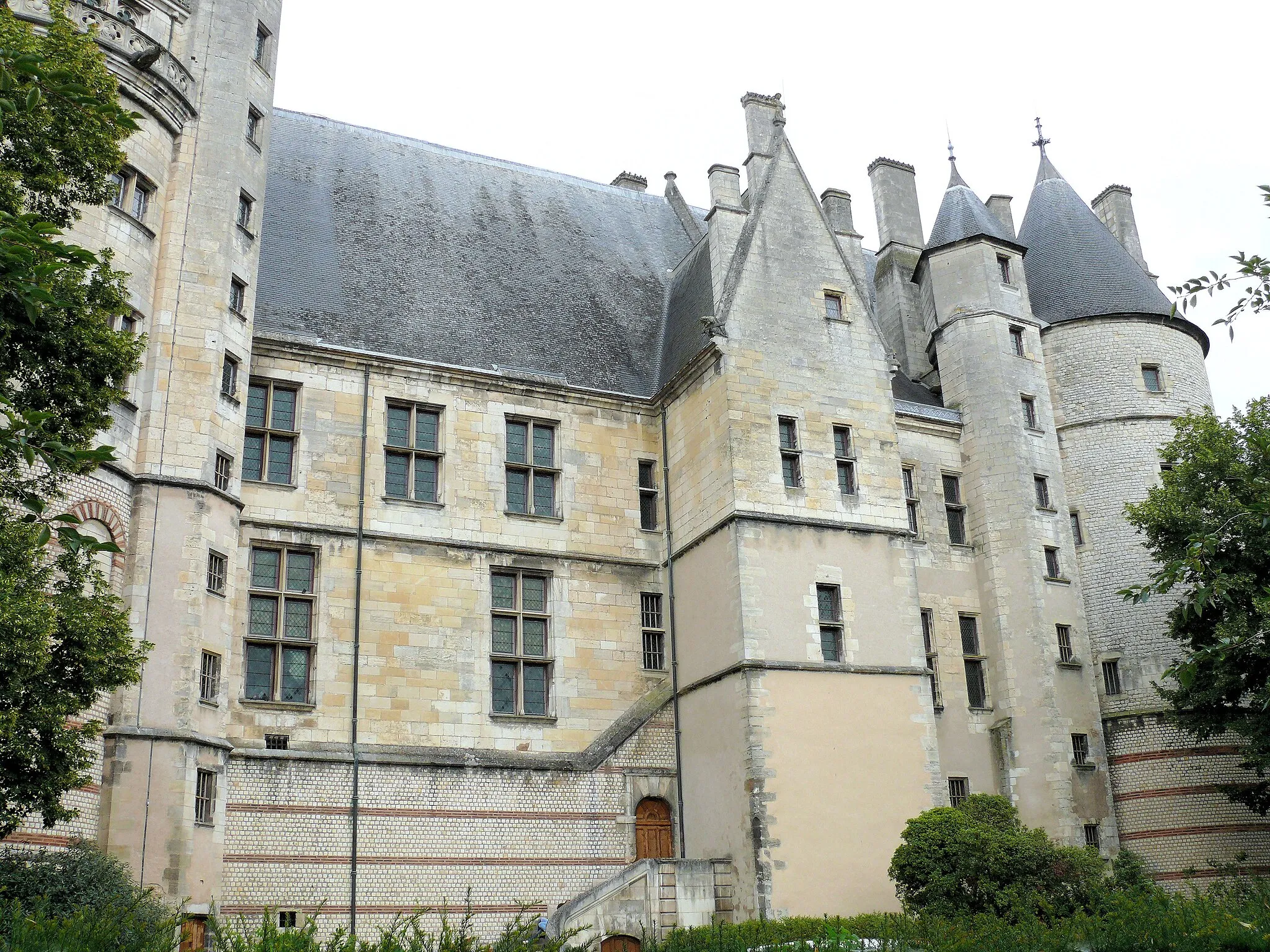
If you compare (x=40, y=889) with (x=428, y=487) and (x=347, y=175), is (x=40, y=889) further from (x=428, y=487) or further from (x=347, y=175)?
(x=347, y=175)

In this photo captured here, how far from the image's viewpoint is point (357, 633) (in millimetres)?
22156

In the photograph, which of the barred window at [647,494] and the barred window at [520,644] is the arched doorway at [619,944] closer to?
the barred window at [520,644]

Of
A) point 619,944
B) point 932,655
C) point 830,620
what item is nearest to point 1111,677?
point 932,655

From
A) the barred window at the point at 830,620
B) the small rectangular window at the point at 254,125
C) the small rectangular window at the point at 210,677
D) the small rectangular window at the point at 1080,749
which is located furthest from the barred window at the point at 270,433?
the small rectangular window at the point at 1080,749

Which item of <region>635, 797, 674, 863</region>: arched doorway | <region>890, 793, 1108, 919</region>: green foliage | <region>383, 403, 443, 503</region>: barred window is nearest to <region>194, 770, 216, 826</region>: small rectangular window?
<region>383, 403, 443, 503</region>: barred window

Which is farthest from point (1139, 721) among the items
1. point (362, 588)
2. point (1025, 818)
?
point (362, 588)

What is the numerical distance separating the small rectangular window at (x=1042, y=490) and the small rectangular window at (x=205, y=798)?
59.8ft

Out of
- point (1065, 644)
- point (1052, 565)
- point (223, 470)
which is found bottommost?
point (1065, 644)

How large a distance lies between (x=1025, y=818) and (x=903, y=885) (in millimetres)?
6175

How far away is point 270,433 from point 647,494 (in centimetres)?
763

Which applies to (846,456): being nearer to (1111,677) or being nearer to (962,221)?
(1111,677)

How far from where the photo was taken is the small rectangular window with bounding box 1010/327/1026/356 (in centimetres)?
2950

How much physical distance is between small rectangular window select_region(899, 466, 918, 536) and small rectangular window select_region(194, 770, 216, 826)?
15.3 m

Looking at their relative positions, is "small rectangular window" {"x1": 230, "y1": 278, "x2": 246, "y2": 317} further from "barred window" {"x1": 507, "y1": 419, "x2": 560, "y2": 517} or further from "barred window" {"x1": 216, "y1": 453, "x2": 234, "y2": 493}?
"barred window" {"x1": 507, "y1": 419, "x2": 560, "y2": 517}
